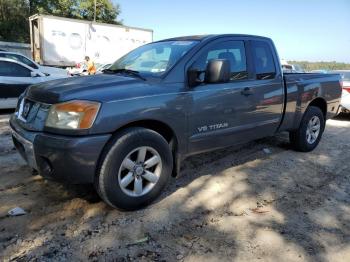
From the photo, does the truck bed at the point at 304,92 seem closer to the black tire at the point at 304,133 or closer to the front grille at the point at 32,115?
the black tire at the point at 304,133

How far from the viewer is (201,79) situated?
4148mm

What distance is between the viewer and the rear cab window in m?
4.97

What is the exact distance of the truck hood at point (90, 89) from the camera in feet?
11.2

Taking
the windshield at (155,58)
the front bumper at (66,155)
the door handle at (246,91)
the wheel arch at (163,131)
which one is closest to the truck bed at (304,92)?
the door handle at (246,91)

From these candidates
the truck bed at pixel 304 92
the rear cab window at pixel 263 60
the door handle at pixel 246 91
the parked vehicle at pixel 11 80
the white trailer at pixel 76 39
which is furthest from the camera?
the white trailer at pixel 76 39

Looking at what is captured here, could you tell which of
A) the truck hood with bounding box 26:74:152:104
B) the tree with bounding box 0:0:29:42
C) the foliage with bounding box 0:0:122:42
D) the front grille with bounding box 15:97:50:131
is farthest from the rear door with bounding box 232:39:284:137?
the tree with bounding box 0:0:29:42

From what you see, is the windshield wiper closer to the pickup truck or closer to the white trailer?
the pickup truck

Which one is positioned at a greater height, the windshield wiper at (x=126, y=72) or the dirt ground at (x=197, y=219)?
the windshield wiper at (x=126, y=72)

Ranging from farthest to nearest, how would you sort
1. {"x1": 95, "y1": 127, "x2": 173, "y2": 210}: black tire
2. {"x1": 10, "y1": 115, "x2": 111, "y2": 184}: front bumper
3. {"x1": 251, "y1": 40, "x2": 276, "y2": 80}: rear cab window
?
{"x1": 251, "y1": 40, "x2": 276, "y2": 80}: rear cab window < {"x1": 95, "y1": 127, "x2": 173, "y2": 210}: black tire < {"x1": 10, "y1": 115, "x2": 111, "y2": 184}: front bumper

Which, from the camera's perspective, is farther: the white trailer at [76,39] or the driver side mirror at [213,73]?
the white trailer at [76,39]

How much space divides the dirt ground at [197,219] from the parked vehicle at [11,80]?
14.1 feet

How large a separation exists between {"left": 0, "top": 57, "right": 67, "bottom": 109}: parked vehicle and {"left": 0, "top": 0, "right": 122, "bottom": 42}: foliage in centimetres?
2702

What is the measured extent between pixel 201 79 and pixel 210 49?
46 cm

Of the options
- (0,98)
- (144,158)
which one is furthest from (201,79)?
(0,98)
